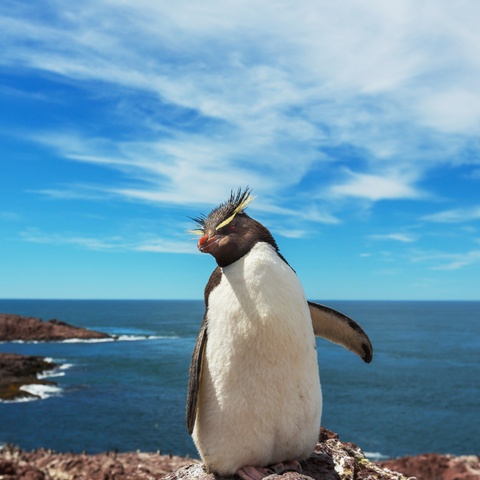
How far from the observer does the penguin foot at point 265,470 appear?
3518 mm

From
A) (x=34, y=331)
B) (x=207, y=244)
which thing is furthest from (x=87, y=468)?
(x=34, y=331)

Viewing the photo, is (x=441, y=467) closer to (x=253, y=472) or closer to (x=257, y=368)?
(x=253, y=472)

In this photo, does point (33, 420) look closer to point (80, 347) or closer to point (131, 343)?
point (80, 347)

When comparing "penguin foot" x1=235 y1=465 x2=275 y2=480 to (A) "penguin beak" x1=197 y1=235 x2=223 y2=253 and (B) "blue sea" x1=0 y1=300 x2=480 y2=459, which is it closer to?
(A) "penguin beak" x1=197 y1=235 x2=223 y2=253

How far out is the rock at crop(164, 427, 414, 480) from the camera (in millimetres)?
4008

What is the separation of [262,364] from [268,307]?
1.71ft

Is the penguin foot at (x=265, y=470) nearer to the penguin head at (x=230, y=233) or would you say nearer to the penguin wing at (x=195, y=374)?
the penguin wing at (x=195, y=374)

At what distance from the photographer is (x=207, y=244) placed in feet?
11.9

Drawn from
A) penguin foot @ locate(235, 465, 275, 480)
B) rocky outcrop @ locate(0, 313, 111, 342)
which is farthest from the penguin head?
rocky outcrop @ locate(0, 313, 111, 342)

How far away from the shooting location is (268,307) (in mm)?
3502

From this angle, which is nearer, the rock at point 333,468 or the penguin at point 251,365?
the penguin at point 251,365

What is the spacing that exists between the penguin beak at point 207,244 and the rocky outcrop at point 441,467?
6600 mm

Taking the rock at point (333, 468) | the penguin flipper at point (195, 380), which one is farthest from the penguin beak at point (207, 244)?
the rock at point (333, 468)

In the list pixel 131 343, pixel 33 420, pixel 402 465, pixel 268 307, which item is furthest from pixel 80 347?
pixel 268 307
